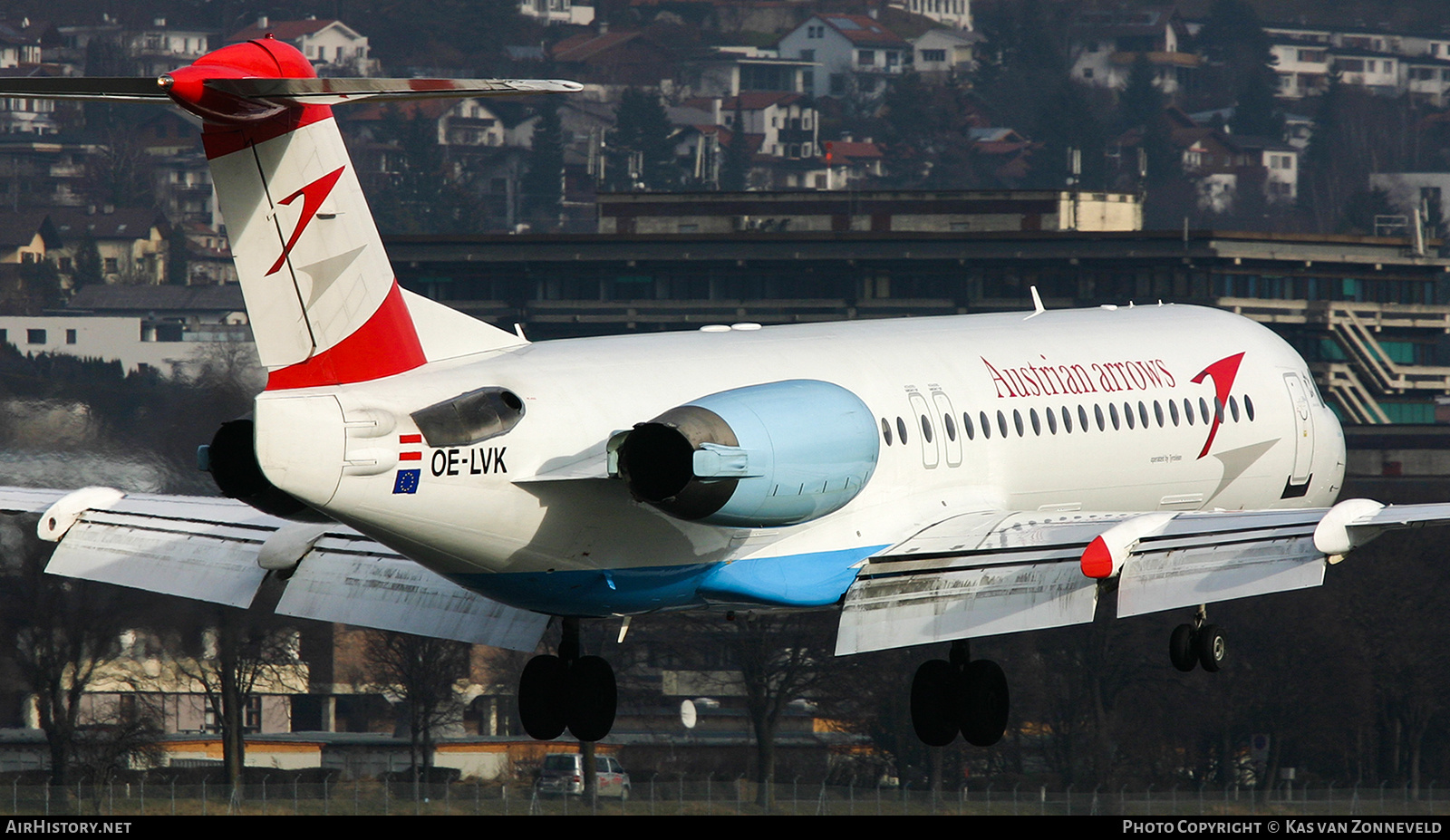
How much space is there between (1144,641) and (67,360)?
71275 mm

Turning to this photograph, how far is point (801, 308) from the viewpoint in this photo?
4936 inches

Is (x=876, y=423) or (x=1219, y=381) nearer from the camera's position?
(x=876, y=423)

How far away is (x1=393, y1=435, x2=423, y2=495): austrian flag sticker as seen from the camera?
2148 cm

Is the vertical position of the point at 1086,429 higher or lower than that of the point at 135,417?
higher

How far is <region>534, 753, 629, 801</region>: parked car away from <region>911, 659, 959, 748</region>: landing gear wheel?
3621 cm

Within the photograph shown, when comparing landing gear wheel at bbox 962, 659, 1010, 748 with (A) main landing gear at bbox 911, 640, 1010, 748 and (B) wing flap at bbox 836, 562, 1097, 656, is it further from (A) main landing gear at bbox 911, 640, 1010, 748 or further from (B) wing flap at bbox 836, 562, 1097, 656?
(B) wing flap at bbox 836, 562, 1097, 656

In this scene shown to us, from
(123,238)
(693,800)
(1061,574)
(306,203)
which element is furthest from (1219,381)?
(123,238)

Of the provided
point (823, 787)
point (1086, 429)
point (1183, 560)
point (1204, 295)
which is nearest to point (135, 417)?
point (823, 787)

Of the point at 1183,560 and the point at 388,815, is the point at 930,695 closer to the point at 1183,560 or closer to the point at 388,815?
the point at 1183,560

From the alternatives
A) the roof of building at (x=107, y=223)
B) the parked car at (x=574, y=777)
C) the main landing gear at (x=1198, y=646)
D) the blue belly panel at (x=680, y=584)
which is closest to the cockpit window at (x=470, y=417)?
the blue belly panel at (x=680, y=584)

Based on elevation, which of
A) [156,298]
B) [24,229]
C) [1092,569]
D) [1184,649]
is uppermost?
[1092,569]

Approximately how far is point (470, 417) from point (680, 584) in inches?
143

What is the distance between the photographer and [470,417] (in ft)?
72.0

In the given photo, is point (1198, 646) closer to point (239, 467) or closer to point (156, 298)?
point (239, 467)
